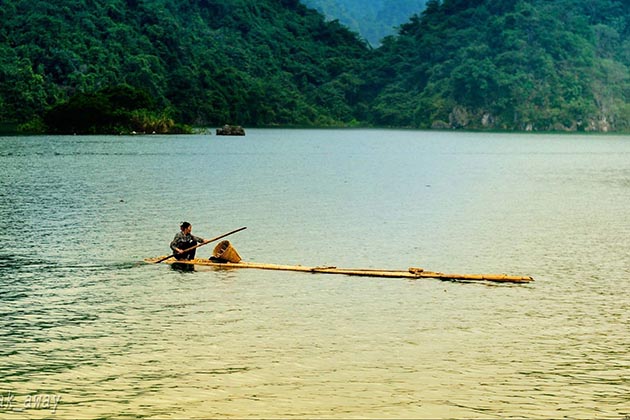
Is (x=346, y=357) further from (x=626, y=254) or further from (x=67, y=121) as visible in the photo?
(x=67, y=121)

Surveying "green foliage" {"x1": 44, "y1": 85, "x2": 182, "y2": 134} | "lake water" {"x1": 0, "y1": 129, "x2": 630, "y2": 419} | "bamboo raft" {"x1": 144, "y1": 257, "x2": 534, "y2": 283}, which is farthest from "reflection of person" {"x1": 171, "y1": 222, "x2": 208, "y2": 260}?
"green foliage" {"x1": 44, "y1": 85, "x2": 182, "y2": 134}

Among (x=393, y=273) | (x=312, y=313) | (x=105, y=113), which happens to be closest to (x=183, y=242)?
(x=393, y=273)

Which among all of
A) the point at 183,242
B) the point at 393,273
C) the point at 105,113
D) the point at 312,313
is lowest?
the point at 312,313

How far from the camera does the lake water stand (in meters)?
16.7

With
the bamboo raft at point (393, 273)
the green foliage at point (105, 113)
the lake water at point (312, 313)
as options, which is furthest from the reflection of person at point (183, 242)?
the green foliage at point (105, 113)

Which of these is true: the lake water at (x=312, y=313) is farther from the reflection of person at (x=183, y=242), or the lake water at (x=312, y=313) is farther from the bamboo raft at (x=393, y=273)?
the reflection of person at (x=183, y=242)

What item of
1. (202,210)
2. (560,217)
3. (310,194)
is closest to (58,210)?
(202,210)

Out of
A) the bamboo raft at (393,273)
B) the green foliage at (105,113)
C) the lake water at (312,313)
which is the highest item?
the green foliage at (105,113)

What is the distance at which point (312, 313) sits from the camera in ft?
75.7

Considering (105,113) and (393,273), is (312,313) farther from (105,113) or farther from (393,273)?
(105,113)

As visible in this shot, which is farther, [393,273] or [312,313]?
[393,273]

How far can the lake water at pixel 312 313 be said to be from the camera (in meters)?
16.7

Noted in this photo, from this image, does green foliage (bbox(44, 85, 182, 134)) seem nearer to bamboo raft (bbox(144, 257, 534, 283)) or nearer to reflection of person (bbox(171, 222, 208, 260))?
reflection of person (bbox(171, 222, 208, 260))

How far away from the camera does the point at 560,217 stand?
45500 millimetres
